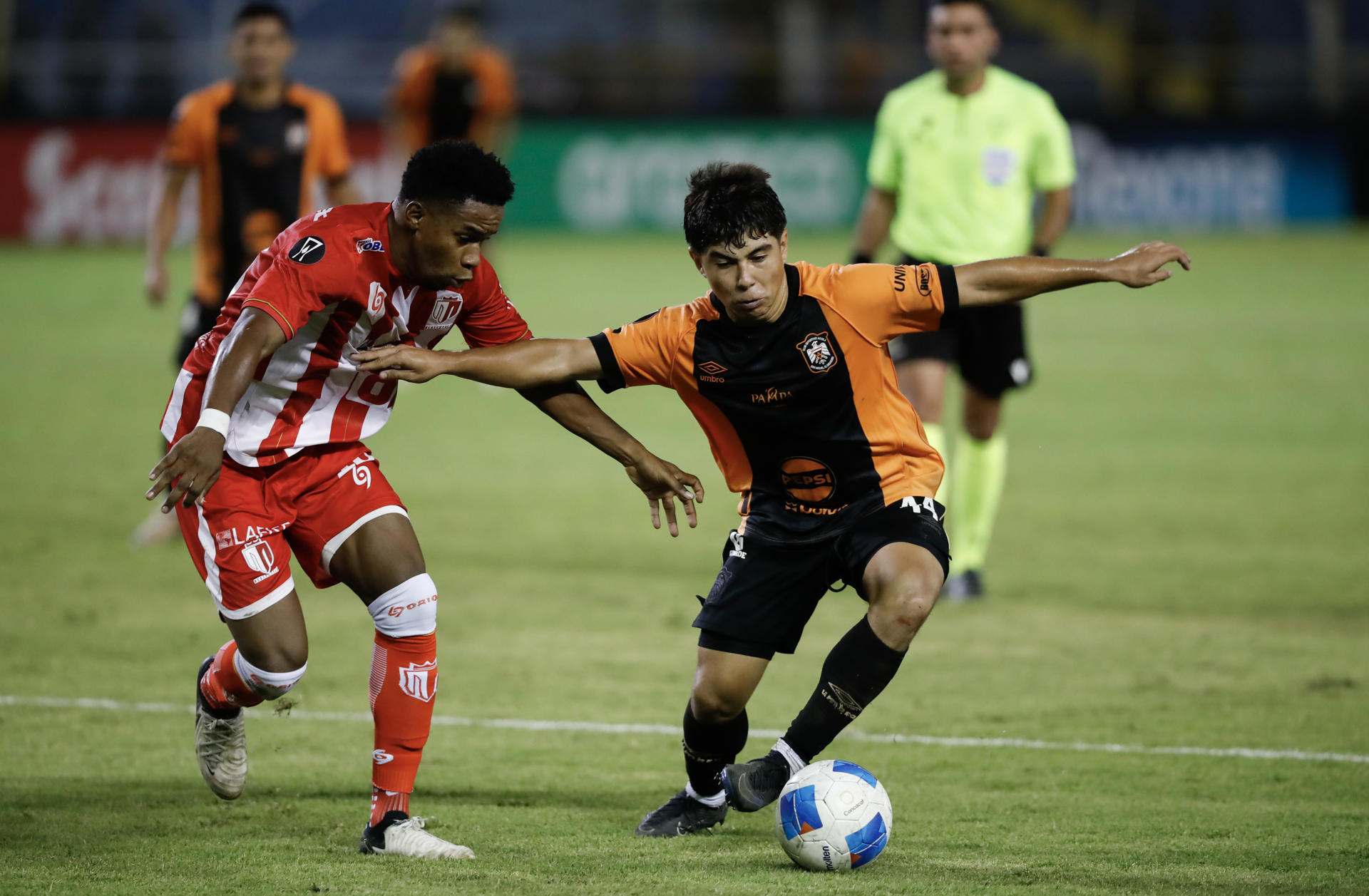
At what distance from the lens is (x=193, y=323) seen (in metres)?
8.73

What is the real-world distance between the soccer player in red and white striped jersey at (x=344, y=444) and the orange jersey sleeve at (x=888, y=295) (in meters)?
0.63

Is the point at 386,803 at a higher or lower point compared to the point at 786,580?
lower

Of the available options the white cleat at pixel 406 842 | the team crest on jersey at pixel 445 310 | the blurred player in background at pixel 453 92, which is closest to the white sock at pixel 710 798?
the white cleat at pixel 406 842

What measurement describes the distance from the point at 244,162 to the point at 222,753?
4.74 meters

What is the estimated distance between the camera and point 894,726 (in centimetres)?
592

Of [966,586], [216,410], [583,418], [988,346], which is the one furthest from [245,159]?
[216,410]

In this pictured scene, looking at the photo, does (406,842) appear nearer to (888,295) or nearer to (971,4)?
(888,295)

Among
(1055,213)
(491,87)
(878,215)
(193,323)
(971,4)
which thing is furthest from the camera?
(491,87)

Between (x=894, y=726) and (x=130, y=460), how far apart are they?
7076mm

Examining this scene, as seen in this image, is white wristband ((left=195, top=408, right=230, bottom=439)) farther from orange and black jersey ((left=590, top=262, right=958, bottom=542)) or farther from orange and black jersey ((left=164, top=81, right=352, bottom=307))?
orange and black jersey ((left=164, top=81, right=352, bottom=307))

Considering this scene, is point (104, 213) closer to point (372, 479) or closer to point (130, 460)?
point (130, 460)

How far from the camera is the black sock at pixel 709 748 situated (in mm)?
4746

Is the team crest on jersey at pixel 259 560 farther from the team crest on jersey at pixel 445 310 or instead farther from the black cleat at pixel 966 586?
the black cleat at pixel 966 586

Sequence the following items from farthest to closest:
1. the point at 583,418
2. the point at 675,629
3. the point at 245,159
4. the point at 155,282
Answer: the point at 155,282
the point at 245,159
the point at 675,629
the point at 583,418
